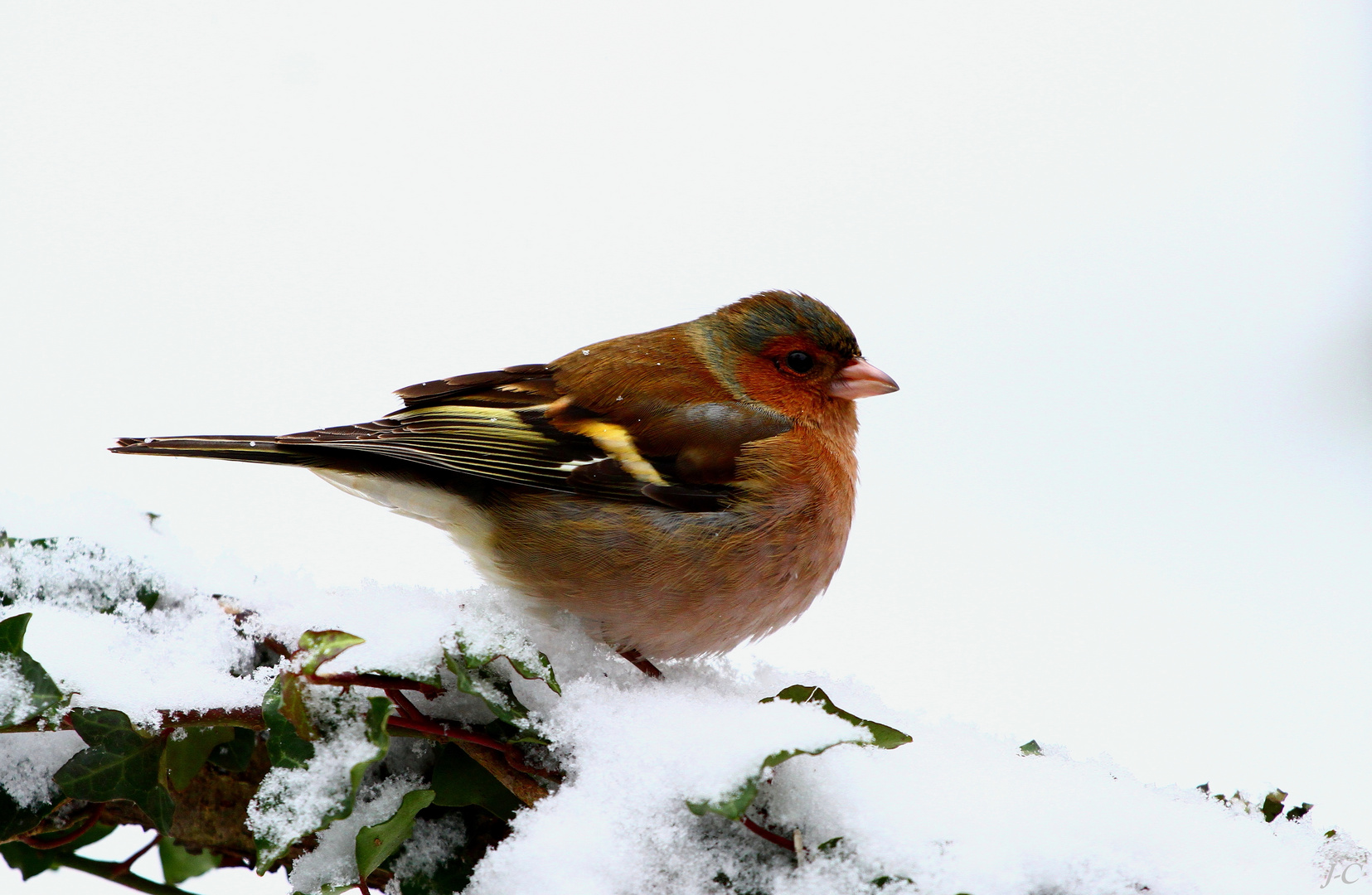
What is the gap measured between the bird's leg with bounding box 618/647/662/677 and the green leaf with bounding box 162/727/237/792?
0.60 metres

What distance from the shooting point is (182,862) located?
1175 mm

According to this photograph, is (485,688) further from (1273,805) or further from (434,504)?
(1273,805)

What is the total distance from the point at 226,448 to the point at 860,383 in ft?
3.83

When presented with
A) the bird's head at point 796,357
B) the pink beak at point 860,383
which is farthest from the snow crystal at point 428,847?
the pink beak at point 860,383

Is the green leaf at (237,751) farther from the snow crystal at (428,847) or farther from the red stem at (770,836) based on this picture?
the red stem at (770,836)

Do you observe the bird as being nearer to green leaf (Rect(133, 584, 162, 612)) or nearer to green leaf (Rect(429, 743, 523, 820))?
green leaf (Rect(133, 584, 162, 612))

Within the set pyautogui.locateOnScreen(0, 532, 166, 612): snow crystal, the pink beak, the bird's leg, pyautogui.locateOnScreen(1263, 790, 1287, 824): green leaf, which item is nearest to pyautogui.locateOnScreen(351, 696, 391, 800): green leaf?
pyautogui.locateOnScreen(0, 532, 166, 612): snow crystal

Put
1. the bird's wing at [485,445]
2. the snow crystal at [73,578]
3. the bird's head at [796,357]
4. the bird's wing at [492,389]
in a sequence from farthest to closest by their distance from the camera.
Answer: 1. the bird's head at [796,357]
2. the bird's wing at [492,389]
3. the bird's wing at [485,445]
4. the snow crystal at [73,578]

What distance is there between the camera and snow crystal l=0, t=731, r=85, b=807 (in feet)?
3.70

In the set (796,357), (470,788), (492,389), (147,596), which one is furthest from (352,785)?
(796,357)

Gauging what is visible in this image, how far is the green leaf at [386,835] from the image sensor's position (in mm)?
1022

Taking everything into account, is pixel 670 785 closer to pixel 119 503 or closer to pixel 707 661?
pixel 707 661

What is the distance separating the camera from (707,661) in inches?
64.5

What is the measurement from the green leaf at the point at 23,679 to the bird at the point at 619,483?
43 centimetres
